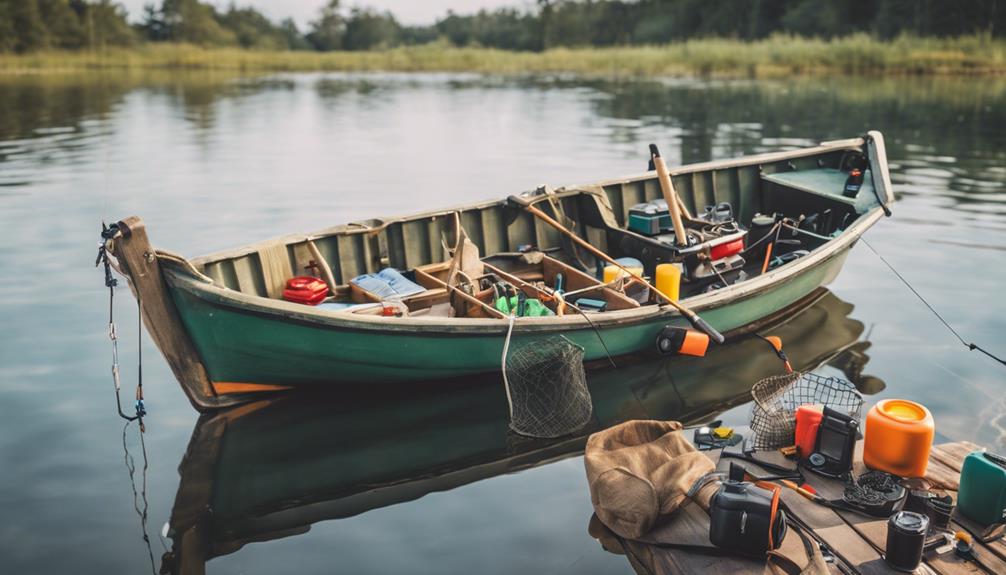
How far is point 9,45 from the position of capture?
187ft

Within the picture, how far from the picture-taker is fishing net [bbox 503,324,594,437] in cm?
720

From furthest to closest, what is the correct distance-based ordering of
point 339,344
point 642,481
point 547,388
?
point 547,388 → point 339,344 → point 642,481

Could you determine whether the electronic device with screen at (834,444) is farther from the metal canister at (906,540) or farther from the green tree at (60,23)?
the green tree at (60,23)

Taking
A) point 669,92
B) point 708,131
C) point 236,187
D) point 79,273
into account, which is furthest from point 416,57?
point 79,273

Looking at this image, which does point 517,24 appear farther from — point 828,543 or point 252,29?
point 828,543

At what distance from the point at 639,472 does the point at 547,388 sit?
177 centimetres

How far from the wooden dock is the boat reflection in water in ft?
5.29

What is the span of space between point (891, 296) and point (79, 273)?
452 inches

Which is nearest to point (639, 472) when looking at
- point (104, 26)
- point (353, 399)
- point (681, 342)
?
point (681, 342)

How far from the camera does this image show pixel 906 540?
4.62m

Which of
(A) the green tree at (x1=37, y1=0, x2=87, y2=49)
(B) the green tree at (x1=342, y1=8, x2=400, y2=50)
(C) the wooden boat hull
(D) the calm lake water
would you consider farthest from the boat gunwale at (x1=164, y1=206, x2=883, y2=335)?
(B) the green tree at (x1=342, y1=8, x2=400, y2=50)

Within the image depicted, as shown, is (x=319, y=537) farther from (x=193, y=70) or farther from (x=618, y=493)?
(x=193, y=70)

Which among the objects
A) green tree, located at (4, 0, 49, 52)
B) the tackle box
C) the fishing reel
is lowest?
the fishing reel

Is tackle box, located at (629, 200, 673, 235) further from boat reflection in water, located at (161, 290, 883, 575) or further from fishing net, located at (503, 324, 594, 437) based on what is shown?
fishing net, located at (503, 324, 594, 437)
